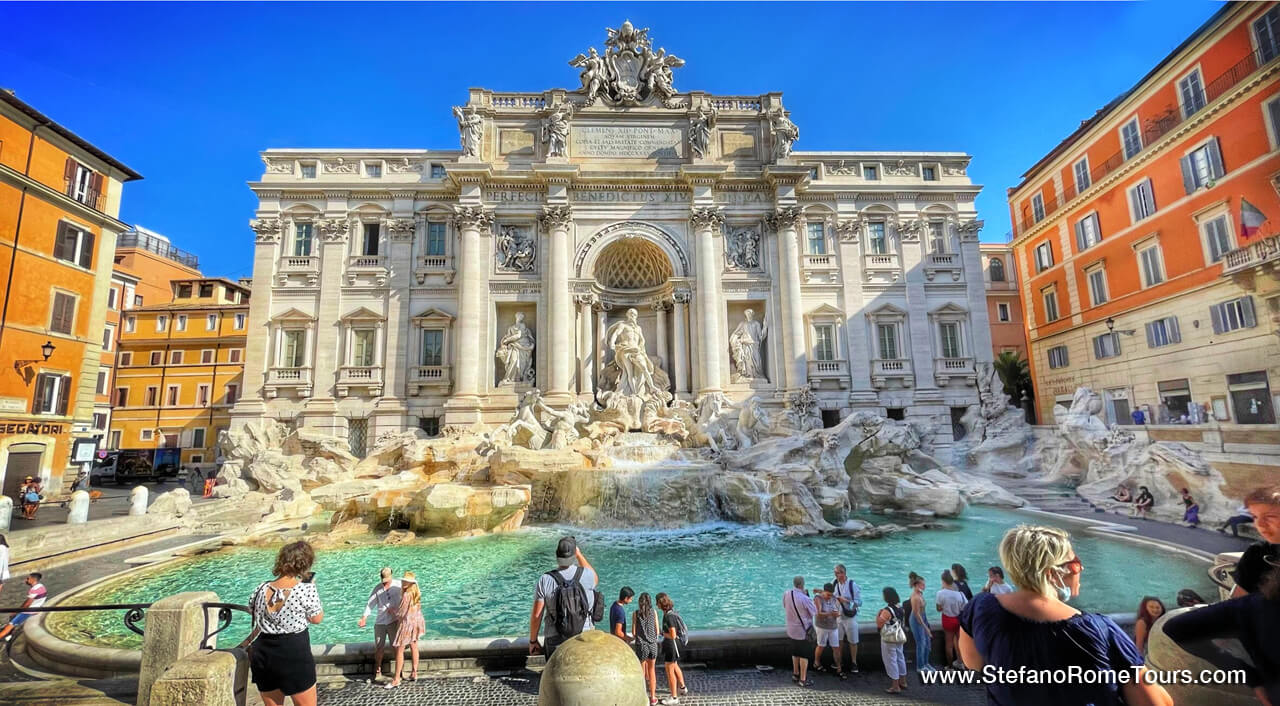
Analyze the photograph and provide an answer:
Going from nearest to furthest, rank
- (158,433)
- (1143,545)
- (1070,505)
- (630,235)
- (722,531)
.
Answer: (1143,545)
(722,531)
(1070,505)
(630,235)
(158,433)

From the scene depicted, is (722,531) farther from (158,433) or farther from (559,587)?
(158,433)

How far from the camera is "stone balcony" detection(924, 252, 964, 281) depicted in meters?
21.8

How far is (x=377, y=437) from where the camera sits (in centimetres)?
1936

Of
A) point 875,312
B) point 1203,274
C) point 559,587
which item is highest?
Result: point 875,312

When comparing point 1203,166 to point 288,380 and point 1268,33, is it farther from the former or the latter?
point 288,380

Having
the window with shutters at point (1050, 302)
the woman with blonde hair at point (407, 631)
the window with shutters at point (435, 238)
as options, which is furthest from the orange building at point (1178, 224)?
the window with shutters at point (435, 238)

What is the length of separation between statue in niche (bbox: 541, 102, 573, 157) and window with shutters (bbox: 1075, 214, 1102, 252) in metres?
17.5

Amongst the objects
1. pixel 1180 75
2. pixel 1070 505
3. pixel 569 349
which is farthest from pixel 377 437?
pixel 1180 75

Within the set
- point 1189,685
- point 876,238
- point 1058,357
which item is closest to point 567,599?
point 1189,685

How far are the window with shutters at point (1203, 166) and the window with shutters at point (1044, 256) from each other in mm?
5872

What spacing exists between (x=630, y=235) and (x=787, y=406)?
30.5ft

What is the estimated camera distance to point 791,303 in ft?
67.1

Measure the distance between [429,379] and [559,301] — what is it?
19.6 ft

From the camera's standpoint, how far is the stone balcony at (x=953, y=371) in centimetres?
2089
